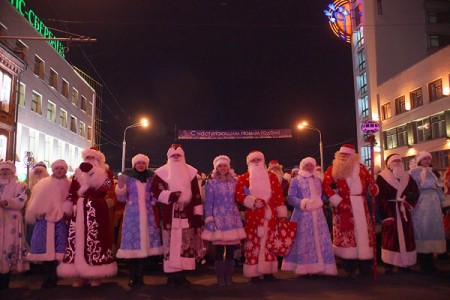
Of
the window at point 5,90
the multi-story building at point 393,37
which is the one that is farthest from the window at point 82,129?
the multi-story building at point 393,37

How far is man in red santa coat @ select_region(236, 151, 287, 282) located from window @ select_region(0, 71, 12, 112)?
18.0 m

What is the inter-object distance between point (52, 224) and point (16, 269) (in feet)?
2.82

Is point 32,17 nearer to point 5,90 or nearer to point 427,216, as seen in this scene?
point 5,90

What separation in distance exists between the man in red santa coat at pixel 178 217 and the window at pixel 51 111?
24734mm

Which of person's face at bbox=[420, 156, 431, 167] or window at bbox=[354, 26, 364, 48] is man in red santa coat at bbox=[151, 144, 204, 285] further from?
window at bbox=[354, 26, 364, 48]

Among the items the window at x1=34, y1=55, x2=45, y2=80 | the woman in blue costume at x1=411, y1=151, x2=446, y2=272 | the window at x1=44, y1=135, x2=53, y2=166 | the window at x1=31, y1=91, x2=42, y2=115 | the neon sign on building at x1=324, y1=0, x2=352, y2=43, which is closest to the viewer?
the woman in blue costume at x1=411, y1=151, x2=446, y2=272

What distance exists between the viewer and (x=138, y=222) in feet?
20.0

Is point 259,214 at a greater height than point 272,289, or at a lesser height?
greater

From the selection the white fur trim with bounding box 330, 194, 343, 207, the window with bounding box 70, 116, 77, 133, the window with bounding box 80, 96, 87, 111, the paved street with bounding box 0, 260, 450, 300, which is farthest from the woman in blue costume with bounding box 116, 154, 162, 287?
the window with bounding box 80, 96, 87, 111

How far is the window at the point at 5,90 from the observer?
20000 millimetres

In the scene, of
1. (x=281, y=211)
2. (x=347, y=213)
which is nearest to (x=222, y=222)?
(x=281, y=211)

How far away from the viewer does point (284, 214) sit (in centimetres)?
636

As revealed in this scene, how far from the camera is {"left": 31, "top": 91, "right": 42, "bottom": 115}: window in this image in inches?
1007

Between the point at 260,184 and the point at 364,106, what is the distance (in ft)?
110
